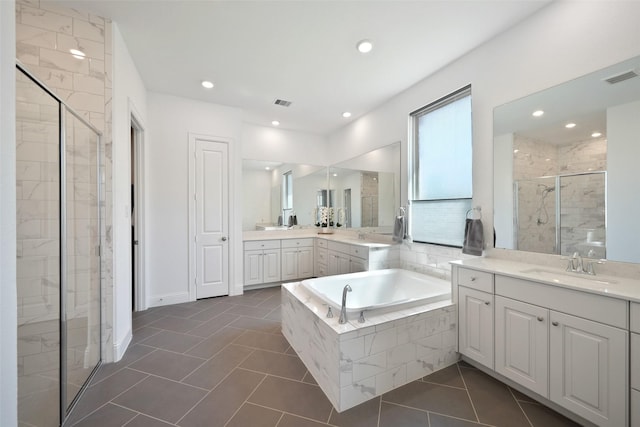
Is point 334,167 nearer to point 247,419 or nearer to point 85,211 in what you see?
point 85,211

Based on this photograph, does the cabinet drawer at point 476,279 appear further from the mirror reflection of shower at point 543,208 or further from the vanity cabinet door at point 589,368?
the mirror reflection of shower at point 543,208

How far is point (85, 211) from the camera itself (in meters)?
1.97

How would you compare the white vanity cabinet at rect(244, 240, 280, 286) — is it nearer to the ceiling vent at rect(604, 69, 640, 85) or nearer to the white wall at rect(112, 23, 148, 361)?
the white wall at rect(112, 23, 148, 361)


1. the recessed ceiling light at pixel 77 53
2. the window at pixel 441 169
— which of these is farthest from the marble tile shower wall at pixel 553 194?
the recessed ceiling light at pixel 77 53

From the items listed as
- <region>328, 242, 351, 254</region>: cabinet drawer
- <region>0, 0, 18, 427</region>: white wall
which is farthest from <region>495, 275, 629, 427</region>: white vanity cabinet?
<region>0, 0, 18, 427</region>: white wall

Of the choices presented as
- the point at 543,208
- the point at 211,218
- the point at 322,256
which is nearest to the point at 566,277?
the point at 543,208

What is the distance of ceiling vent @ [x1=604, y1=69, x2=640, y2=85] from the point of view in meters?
1.57

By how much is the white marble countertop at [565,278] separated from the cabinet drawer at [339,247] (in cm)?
172

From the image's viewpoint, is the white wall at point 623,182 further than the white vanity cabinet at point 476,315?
No

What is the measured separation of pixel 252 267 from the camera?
13.3 ft

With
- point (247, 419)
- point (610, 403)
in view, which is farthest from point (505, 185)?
point (247, 419)

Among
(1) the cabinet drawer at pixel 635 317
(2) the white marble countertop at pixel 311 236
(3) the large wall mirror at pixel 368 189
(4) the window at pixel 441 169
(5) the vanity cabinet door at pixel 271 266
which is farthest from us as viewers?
(5) the vanity cabinet door at pixel 271 266

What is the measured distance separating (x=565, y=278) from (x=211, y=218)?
12.5 ft

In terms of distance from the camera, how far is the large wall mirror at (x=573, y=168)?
160 centimetres
